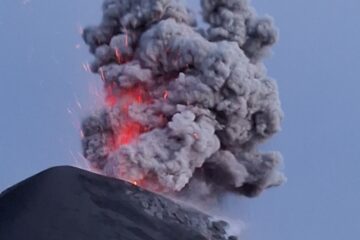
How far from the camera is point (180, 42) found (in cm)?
1180

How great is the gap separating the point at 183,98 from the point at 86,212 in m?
2.39

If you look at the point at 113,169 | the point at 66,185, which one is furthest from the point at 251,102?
the point at 66,185

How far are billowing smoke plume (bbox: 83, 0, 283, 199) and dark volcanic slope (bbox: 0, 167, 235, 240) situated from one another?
0.81 meters

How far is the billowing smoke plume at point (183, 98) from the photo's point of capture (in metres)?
11.4

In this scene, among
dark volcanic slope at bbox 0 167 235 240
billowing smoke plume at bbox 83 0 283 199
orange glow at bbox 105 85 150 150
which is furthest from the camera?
orange glow at bbox 105 85 150 150

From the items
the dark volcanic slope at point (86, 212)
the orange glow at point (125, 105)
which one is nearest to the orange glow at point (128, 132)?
the orange glow at point (125, 105)

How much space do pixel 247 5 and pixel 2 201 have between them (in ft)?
13.0

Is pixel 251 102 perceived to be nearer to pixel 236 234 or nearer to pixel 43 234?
pixel 236 234

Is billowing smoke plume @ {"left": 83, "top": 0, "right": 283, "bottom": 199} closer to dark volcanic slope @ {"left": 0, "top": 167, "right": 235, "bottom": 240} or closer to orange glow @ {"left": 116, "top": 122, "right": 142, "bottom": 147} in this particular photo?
Result: orange glow @ {"left": 116, "top": 122, "right": 142, "bottom": 147}

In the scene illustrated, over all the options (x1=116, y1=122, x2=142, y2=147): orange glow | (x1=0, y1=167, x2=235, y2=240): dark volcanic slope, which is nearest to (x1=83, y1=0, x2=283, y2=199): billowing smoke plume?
(x1=116, y1=122, x2=142, y2=147): orange glow

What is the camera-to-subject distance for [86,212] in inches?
379

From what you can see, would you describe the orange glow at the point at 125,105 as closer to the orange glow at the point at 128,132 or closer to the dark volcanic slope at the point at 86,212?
the orange glow at the point at 128,132

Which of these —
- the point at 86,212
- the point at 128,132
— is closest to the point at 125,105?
the point at 128,132

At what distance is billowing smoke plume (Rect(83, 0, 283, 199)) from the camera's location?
37.2 feet
